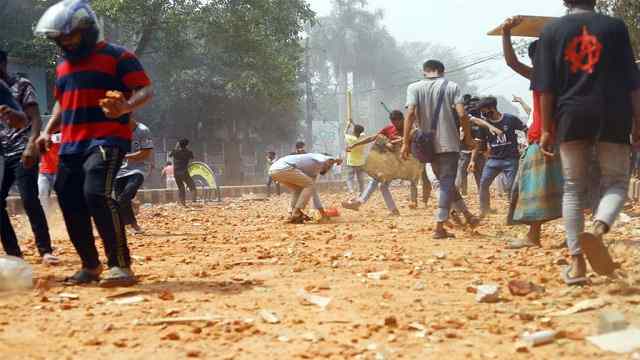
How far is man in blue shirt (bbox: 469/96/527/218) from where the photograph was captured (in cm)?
966

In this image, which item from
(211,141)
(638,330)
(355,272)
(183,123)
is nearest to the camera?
(638,330)

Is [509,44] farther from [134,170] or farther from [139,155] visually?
[134,170]

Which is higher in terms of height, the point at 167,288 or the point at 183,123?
the point at 183,123

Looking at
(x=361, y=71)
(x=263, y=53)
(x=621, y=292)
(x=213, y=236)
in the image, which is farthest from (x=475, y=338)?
(x=361, y=71)

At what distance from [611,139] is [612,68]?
1.39ft

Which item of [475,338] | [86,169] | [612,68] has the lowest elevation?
[475,338]

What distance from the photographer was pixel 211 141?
4094 cm

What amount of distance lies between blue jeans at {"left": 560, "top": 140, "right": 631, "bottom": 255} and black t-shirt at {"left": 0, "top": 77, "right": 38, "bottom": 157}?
4.13 meters

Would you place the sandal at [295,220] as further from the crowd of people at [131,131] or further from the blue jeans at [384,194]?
the crowd of people at [131,131]

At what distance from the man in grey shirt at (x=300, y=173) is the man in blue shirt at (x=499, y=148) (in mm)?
2121

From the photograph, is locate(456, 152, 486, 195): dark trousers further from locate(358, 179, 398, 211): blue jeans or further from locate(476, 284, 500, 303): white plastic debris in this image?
locate(476, 284, 500, 303): white plastic debris

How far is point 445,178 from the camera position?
7930 mm

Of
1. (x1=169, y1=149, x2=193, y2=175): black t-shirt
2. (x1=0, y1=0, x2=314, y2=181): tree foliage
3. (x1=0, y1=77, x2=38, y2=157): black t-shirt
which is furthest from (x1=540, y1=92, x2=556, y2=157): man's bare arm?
(x1=0, y1=0, x2=314, y2=181): tree foliage

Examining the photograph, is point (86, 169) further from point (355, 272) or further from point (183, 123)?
point (183, 123)
